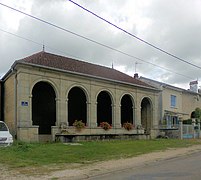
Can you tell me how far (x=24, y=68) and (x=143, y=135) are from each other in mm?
13636

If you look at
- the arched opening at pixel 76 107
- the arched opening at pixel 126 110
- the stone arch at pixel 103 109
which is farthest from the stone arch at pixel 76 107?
the arched opening at pixel 126 110

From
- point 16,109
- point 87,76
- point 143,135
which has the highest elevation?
point 87,76

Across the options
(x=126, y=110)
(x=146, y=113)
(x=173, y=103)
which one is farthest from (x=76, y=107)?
(x=173, y=103)

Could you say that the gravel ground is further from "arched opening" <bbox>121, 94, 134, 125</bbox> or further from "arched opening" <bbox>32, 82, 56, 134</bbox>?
"arched opening" <bbox>121, 94, 134, 125</bbox>

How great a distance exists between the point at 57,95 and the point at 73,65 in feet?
14.4

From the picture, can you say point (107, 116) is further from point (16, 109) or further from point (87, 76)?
point (16, 109)

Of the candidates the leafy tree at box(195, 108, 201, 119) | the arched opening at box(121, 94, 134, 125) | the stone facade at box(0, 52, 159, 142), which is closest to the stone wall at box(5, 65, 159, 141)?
the stone facade at box(0, 52, 159, 142)

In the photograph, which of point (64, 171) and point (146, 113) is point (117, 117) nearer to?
point (146, 113)

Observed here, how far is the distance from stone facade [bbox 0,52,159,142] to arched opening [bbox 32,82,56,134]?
5.88 feet

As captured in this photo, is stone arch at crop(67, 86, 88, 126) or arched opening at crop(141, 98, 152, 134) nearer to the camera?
stone arch at crop(67, 86, 88, 126)

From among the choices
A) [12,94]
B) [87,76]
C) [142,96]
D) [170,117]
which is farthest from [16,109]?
[170,117]

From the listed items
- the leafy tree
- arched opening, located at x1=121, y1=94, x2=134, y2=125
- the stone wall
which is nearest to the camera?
the stone wall

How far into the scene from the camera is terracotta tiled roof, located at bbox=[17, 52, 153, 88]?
2914cm

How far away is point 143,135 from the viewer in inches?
1356
